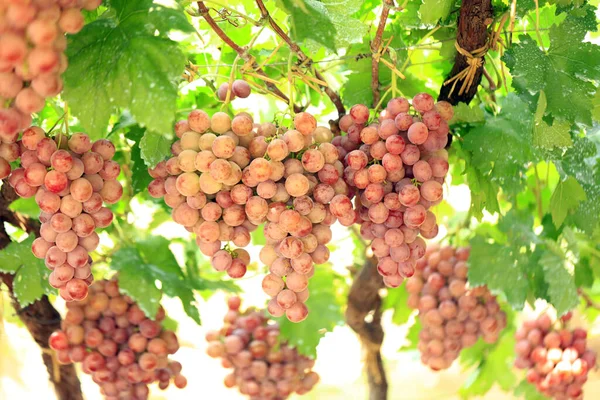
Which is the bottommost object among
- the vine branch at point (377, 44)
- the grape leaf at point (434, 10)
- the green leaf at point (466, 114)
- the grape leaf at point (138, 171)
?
the grape leaf at point (138, 171)

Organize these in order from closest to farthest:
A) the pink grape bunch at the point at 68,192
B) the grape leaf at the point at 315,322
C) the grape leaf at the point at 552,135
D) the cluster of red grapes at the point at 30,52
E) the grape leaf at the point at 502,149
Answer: the cluster of red grapes at the point at 30,52 → the pink grape bunch at the point at 68,192 → the grape leaf at the point at 552,135 → the grape leaf at the point at 502,149 → the grape leaf at the point at 315,322

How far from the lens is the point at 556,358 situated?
50.9 inches

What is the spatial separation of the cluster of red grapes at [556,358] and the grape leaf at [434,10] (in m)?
0.71

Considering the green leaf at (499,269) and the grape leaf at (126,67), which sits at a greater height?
the green leaf at (499,269)

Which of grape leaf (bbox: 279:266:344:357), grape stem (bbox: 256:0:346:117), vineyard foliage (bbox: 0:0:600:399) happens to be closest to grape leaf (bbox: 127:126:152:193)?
vineyard foliage (bbox: 0:0:600:399)

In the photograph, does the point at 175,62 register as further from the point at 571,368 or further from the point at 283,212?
the point at 571,368

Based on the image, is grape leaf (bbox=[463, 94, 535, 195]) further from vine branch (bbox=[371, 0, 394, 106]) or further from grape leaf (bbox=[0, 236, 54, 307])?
grape leaf (bbox=[0, 236, 54, 307])

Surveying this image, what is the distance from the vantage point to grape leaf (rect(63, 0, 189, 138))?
0.60 metres

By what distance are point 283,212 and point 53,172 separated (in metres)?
0.22

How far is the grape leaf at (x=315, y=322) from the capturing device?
48.8 inches

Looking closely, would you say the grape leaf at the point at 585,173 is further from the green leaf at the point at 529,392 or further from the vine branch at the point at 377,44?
the green leaf at the point at 529,392

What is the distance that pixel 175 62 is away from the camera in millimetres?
612

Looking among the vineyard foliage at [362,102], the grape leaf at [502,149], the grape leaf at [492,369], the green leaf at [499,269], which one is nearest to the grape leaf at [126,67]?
the vineyard foliage at [362,102]

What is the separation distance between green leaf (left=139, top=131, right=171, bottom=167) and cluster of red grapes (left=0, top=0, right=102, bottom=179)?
0.51 feet
